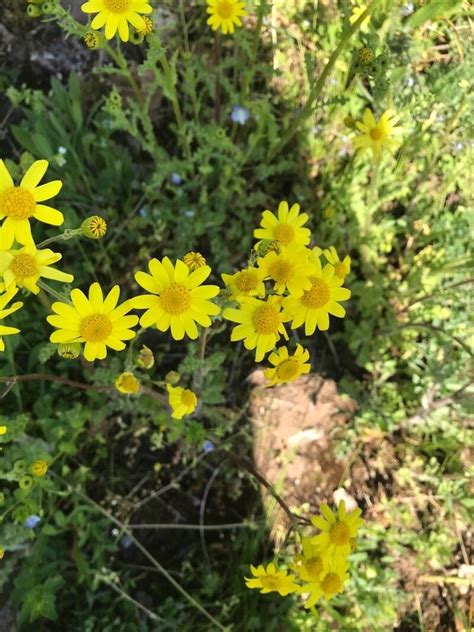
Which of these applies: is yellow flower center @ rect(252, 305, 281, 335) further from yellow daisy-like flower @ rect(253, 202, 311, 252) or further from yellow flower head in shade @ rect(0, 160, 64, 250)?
yellow flower head in shade @ rect(0, 160, 64, 250)

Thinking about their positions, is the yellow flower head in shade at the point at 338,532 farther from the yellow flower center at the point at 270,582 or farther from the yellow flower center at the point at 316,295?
the yellow flower center at the point at 316,295

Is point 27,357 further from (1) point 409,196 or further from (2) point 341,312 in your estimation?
(1) point 409,196

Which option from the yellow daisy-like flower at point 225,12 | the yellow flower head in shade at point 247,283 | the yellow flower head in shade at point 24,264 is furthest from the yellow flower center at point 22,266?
the yellow daisy-like flower at point 225,12

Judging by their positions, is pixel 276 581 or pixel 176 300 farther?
pixel 276 581

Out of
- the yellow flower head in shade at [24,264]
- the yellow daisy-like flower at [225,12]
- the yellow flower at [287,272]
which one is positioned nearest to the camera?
the yellow flower head in shade at [24,264]

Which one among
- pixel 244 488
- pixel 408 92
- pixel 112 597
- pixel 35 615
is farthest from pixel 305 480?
pixel 408 92

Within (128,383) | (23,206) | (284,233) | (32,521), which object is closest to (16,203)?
(23,206)

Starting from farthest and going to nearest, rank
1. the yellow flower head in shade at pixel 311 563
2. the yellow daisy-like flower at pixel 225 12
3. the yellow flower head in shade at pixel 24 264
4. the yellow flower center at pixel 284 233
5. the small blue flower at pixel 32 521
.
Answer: the yellow daisy-like flower at pixel 225 12
the small blue flower at pixel 32 521
the yellow flower center at pixel 284 233
the yellow flower head in shade at pixel 311 563
the yellow flower head in shade at pixel 24 264

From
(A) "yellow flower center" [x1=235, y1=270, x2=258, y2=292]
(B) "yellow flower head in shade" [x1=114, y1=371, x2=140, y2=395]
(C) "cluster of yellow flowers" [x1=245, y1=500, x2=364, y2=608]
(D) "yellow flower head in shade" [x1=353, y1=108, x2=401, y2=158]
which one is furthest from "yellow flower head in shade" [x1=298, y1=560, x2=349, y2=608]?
(D) "yellow flower head in shade" [x1=353, y1=108, x2=401, y2=158]

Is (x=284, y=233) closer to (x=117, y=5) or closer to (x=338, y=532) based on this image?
(x=117, y=5)
